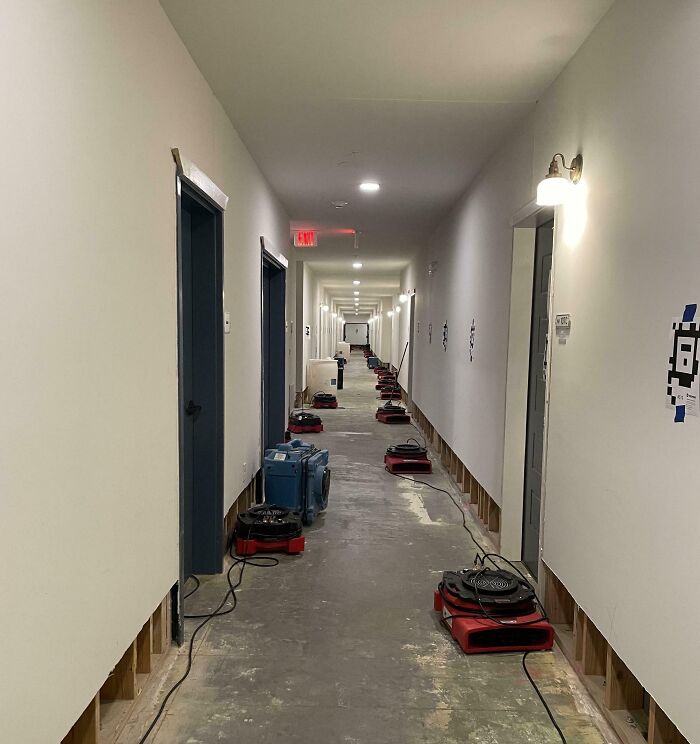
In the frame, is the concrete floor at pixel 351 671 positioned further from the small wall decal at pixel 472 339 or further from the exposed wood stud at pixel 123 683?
the small wall decal at pixel 472 339

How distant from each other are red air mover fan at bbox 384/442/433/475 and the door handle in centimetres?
328

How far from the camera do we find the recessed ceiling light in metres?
5.63

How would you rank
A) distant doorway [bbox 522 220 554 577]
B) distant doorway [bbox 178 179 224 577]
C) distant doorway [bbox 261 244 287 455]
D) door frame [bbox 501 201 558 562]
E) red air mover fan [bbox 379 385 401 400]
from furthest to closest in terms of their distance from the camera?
red air mover fan [bbox 379 385 401 400], distant doorway [bbox 261 244 287 455], door frame [bbox 501 201 558 562], distant doorway [bbox 522 220 554 577], distant doorway [bbox 178 179 224 577]

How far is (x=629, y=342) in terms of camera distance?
2.24 metres

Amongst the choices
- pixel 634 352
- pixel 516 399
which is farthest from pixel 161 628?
pixel 516 399

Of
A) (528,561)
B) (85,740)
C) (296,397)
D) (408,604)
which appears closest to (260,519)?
(408,604)

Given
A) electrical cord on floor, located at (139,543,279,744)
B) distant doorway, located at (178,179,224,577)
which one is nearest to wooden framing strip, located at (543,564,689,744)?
electrical cord on floor, located at (139,543,279,744)

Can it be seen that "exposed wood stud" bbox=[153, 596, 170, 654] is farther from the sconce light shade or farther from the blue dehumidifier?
the sconce light shade

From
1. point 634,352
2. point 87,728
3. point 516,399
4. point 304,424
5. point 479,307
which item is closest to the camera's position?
point 87,728

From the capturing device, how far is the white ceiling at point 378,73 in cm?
258

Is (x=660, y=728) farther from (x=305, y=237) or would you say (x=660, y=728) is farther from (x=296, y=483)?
(x=305, y=237)

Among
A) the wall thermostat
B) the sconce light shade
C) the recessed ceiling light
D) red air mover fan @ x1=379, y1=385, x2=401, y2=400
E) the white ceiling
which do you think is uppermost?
the white ceiling

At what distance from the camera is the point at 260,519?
425cm

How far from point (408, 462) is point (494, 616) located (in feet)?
11.7
